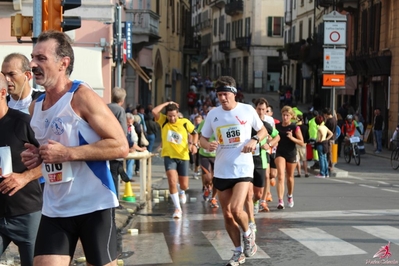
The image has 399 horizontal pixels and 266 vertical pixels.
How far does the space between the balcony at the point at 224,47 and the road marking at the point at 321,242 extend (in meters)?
82.0

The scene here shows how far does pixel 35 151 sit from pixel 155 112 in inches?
348

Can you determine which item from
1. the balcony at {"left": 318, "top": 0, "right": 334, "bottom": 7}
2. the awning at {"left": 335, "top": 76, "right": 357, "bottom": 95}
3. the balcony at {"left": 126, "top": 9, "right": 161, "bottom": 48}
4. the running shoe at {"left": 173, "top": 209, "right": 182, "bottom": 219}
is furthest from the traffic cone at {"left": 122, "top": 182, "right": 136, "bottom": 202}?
the balcony at {"left": 318, "top": 0, "right": 334, "bottom": 7}

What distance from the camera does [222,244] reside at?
1033 centimetres

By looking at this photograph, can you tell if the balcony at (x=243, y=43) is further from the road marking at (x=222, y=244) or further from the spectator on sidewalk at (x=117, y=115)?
the road marking at (x=222, y=244)

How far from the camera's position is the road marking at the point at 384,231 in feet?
34.5

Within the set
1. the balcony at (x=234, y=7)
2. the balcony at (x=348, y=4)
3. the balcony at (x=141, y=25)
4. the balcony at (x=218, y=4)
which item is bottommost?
the balcony at (x=141, y=25)

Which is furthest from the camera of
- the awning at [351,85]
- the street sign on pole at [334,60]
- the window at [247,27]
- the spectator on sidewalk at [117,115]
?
the window at [247,27]

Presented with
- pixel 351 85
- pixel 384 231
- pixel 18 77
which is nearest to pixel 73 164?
pixel 18 77

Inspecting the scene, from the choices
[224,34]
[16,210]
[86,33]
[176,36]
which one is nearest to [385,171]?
[86,33]

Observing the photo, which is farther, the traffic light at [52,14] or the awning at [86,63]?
the awning at [86,63]

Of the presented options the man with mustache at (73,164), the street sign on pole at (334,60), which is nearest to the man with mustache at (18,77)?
the man with mustache at (73,164)

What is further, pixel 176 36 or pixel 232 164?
pixel 176 36

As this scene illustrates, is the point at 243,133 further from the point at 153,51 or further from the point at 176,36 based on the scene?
the point at 176,36

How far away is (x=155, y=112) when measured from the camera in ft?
45.5
